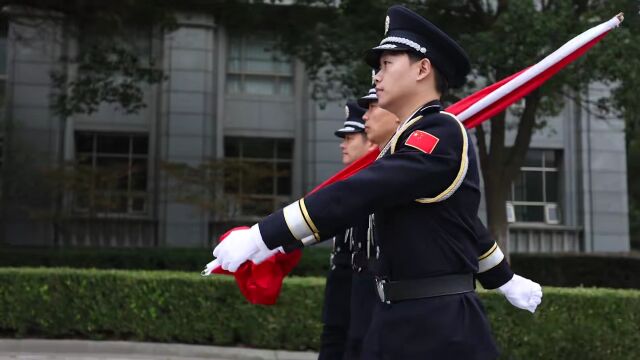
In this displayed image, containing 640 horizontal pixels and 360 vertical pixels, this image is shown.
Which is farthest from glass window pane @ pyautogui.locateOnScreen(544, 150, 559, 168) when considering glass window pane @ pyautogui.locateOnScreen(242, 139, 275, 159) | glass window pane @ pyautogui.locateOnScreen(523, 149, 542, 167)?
glass window pane @ pyautogui.locateOnScreen(242, 139, 275, 159)

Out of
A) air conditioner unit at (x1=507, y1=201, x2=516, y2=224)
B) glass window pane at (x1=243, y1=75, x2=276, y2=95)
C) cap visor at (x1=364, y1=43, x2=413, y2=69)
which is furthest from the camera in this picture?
air conditioner unit at (x1=507, y1=201, x2=516, y2=224)

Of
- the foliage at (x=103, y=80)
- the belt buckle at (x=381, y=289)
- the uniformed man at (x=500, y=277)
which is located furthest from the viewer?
the foliage at (x=103, y=80)

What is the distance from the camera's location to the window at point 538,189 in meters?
20.9

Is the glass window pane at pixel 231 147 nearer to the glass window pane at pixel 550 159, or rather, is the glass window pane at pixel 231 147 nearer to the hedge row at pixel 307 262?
the hedge row at pixel 307 262

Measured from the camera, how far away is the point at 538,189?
21.1m

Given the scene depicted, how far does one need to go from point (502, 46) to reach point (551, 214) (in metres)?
11.5

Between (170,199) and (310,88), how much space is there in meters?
5.03

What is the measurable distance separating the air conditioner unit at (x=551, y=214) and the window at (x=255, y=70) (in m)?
8.59

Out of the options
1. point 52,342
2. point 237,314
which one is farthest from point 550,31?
point 52,342

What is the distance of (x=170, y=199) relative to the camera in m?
18.0

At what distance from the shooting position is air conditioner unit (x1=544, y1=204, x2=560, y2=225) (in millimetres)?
20781

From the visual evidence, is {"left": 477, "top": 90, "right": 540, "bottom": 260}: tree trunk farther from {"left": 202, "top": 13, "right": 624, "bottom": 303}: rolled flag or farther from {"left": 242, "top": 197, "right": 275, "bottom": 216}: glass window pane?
{"left": 202, "top": 13, "right": 624, "bottom": 303}: rolled flag

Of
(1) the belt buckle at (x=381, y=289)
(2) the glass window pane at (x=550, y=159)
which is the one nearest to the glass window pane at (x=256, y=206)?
(2) the glass window pane at (x=550, y=159)

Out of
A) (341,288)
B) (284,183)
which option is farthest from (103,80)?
(341,288)
